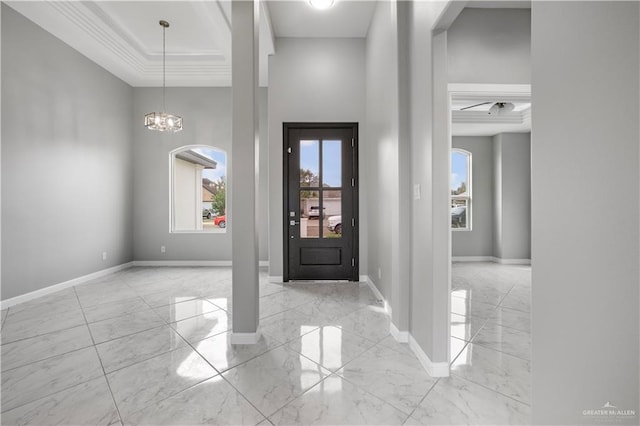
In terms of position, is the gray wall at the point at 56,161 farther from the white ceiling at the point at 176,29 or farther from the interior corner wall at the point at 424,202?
the interior corner wall at the point at 424,202

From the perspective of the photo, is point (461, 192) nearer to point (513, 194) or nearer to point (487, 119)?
point (513, 194)

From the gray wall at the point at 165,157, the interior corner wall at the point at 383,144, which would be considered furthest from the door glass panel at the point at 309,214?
the gray wall at the point at 165,157

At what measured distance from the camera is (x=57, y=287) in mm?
3896

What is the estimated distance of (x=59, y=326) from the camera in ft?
8.95

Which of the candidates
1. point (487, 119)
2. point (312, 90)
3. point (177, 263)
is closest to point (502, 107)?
point (487, 119)

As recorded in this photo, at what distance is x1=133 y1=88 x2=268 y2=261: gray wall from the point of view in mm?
5449

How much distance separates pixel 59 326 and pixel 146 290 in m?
1.20

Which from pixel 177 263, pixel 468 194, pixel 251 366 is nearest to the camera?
pixel 251 366

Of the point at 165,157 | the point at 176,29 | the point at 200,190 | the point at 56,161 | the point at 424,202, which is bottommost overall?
the point at 424,202

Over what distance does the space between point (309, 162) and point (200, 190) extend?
111 inches

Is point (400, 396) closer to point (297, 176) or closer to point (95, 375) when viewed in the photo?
point (95, 375)

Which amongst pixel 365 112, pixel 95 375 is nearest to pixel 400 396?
pixel 95 375

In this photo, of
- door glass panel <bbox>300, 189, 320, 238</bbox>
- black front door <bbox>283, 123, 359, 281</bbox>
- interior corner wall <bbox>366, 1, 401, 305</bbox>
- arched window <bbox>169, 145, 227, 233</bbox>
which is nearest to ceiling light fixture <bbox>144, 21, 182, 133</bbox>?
arched window <bbox>169, 145, 227, 233</bbox>

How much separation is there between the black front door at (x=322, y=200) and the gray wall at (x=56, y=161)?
3.20 metres
